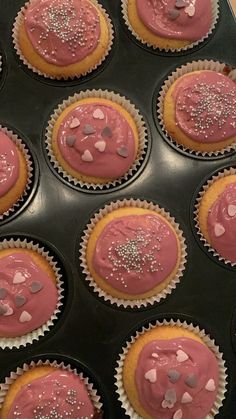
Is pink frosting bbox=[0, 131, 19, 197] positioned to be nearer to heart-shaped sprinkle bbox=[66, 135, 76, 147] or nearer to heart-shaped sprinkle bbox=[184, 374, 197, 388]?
heart-shaped sprinkle bbox=[66, 135, 76, 147]

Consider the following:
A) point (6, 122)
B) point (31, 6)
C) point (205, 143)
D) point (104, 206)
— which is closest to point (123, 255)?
point (104, 206)

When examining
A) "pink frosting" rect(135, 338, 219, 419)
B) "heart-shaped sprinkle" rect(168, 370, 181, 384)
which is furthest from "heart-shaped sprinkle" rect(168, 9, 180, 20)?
"heart-shaped sprinkle" rect(168, 370, 181, 384)

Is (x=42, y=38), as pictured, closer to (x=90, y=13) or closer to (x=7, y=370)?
(x=90, y=13)

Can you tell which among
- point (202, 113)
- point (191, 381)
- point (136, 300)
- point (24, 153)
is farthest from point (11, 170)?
point (191, 381)

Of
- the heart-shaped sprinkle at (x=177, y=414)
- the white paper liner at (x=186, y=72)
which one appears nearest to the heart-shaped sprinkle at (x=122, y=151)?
the white paper liner at (x=186, y=72)

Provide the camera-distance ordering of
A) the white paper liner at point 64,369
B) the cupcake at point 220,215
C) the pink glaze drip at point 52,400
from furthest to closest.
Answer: the cupcake at point 220,215 → the white paper liner at point 64,369 → the pink glaze drip at point 52,400

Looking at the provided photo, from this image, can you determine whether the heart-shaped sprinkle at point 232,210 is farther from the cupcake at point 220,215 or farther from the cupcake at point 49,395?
the cupcake at point 49,395

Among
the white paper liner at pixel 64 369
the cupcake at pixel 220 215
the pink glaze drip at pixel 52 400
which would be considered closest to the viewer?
the pink glaze drip at pixel 52 400
